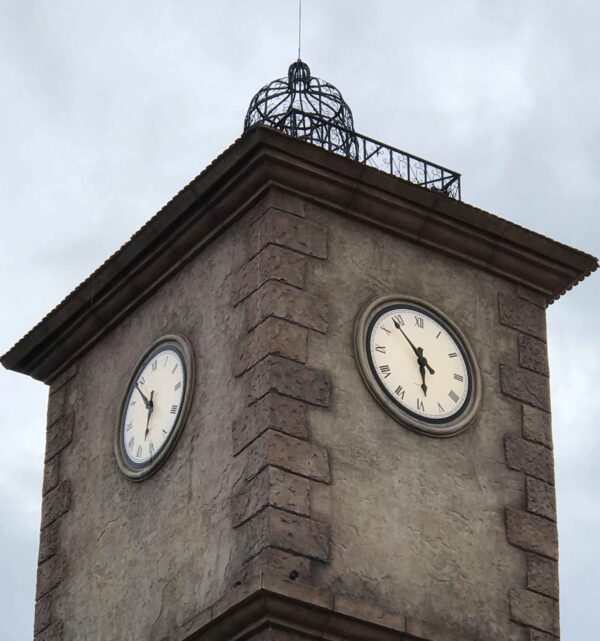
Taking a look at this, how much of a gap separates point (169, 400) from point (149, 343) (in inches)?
29.1

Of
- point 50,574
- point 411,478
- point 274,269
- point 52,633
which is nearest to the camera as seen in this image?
point 411,478

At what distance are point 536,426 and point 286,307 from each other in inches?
92.2

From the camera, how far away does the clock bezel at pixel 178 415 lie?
1728cm

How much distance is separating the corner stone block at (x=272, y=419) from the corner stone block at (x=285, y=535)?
675 mm

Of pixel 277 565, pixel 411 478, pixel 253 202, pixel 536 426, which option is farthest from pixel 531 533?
pixel 253 202

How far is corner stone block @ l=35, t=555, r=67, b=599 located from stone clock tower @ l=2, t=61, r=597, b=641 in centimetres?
3

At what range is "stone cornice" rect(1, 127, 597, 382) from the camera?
17.2 metres

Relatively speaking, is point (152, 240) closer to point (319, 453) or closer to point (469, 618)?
point (319, 453)

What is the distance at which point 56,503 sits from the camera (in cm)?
1866

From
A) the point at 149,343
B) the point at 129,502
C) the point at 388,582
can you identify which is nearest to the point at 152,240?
the point at 149,343

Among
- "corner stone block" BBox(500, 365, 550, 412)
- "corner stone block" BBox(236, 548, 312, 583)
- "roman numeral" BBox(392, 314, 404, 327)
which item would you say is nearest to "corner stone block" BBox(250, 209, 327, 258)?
"roman numeral" BBox(392, 314, 404, 327)

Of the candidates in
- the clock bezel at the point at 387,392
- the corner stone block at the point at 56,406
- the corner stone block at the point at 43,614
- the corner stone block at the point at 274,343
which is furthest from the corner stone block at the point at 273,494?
the corner stone block at the point at 56,406

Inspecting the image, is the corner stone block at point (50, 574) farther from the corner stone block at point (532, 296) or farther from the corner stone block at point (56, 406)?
the corner stone block at point (532, 296)

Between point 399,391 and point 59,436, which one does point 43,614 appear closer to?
point 59,436
